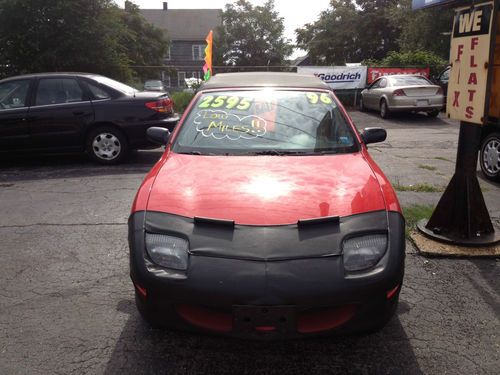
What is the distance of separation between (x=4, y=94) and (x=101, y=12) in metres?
9.56

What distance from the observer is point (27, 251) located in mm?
4312

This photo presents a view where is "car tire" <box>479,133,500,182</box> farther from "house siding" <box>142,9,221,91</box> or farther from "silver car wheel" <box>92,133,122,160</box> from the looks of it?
"house siding" <box>142,9,221,91</box>

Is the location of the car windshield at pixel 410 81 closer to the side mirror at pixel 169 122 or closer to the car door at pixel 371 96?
the car door at pixel 371 96

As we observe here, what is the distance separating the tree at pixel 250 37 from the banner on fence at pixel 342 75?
93.0 feet

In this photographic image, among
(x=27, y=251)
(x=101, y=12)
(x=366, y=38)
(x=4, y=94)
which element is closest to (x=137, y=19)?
(x=366, y=38)

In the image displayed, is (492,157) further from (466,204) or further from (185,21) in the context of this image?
(185,21)

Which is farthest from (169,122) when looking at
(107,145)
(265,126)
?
(265,126)

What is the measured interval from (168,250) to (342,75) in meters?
18.3

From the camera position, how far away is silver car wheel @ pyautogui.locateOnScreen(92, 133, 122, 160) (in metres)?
7.83

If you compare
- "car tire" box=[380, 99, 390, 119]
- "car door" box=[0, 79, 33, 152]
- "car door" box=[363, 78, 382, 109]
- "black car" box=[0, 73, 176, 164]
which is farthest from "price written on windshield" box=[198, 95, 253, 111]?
"car door" box=[363, 78, 382, 109]

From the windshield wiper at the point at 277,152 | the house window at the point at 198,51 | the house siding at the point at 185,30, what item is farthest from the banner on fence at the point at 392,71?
the house window at the point at 198,51

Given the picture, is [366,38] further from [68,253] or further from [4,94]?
[68,253]

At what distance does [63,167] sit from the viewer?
315 inches

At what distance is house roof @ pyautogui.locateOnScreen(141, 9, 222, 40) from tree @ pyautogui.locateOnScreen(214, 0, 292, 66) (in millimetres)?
7140
